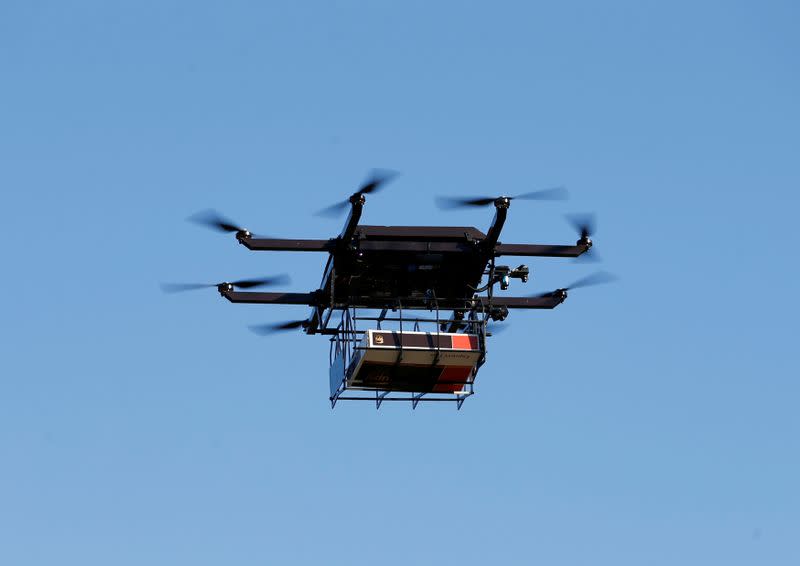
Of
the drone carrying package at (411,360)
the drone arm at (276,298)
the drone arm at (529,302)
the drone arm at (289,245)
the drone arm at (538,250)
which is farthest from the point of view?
the drone arm at (529,302)

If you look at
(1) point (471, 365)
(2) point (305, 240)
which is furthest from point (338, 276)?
(1) point (471, 365)

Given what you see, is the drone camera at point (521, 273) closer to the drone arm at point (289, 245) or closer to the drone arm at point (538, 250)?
the drone arm at point (538, 250)

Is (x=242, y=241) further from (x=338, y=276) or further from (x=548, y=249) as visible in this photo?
(x=548, y=249)

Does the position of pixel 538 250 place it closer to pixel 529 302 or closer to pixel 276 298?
pixel 529 302

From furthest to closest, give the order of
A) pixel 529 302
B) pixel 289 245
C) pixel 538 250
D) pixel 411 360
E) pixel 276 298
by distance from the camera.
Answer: pixel 529 302 < pixel 276 298 < pixel 538 250 < pixel 289 245 < pixel 411 360

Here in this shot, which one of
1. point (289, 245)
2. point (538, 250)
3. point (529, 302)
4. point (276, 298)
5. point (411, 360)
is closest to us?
point (411, 360)

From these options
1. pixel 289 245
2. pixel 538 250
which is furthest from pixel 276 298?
pixel 538 250
